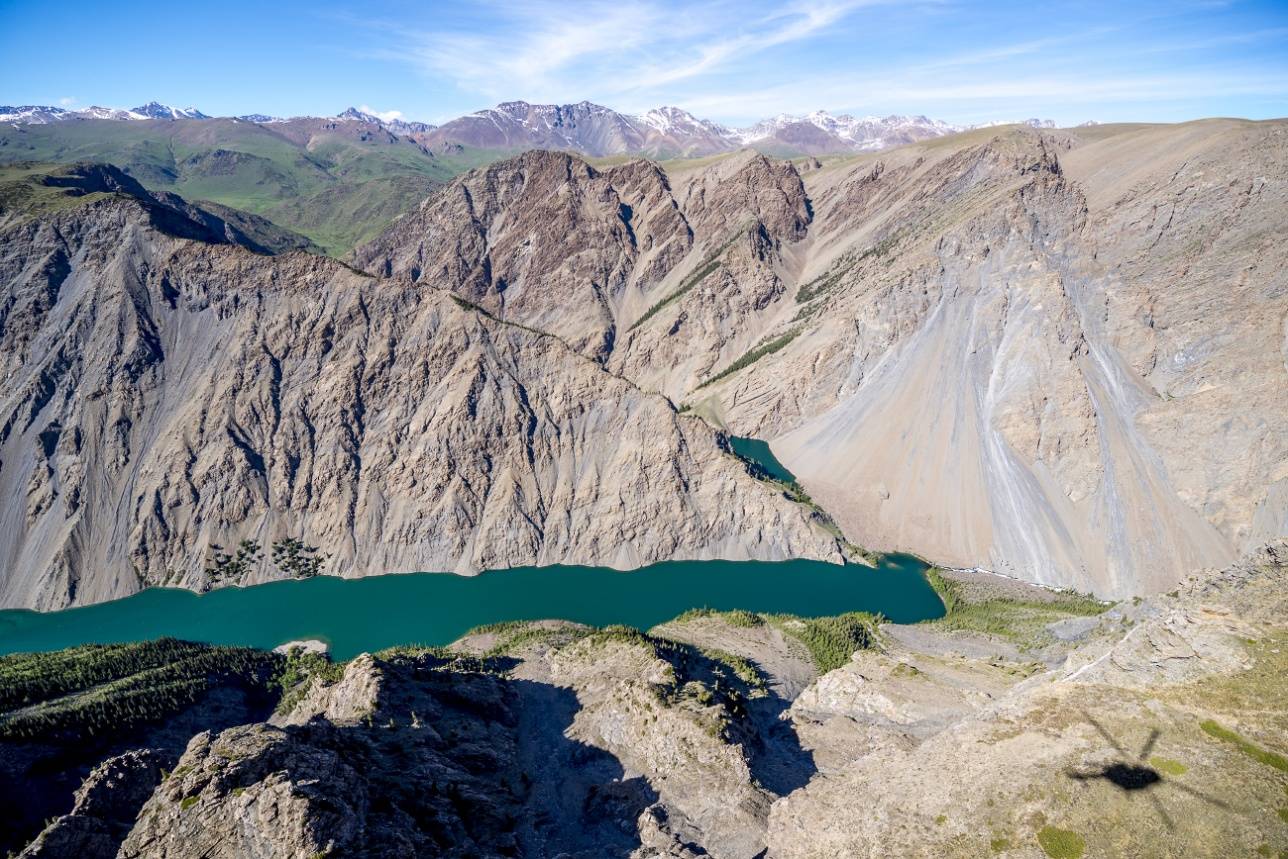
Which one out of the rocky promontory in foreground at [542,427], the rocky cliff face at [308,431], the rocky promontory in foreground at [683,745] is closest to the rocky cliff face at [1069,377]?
the rocky promontory in foreground at [542,427]

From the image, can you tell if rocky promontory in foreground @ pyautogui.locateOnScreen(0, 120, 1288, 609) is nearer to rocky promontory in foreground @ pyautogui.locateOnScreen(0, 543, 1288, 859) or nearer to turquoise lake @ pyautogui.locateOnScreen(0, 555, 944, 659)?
turquoise lake @ pyautogui.locateOnScreen(0, 555, 944, 659)

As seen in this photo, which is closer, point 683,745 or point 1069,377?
point 683,745

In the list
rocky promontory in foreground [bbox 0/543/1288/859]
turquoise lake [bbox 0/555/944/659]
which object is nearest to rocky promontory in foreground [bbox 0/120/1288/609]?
turquoise lake [bbox 0/555/944/659]

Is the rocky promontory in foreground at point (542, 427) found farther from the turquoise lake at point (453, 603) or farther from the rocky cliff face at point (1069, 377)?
the turquoise lake at point (453, 603)

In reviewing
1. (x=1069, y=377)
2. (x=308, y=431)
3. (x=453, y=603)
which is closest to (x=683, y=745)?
(x=453, y=603)

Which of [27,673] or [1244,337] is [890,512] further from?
[27,673]

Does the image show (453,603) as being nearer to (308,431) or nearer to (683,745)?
(308,431)

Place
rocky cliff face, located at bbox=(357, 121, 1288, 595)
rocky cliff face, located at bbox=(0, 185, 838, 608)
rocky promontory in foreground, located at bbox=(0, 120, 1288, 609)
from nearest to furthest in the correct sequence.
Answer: rocky promontory in foreground, located at bbox=(0, 120, 1288, 609)
rocky cliff face, located at bbox=(357, 121, 1288, 595)
rocky cliff face, located at bbox=(0, 185, 838, 608)
